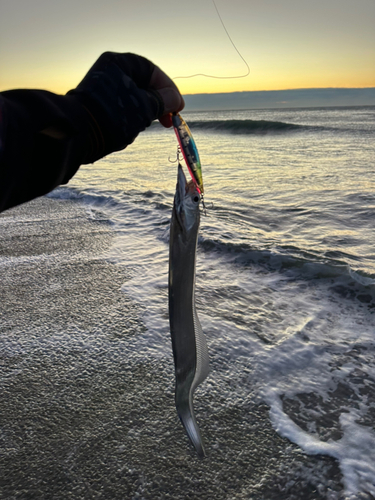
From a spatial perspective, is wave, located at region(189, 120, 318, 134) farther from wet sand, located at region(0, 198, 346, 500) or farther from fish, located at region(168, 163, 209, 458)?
fish, located at region(168, 163, 209, 458)

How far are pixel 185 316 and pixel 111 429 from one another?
1.33 m

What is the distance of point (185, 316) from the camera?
1.41m

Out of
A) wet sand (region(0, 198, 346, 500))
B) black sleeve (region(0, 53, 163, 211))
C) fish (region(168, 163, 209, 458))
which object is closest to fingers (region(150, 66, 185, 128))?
black sleeve (region(0, 53, 163, 211))

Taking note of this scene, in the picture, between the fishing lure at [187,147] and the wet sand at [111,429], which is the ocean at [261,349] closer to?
the wet sand at [111,429]

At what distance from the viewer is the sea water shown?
2541mm

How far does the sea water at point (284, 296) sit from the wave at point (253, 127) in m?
23.0

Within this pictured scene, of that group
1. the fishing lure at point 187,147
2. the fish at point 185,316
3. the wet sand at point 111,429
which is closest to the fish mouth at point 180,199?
the fish at point 185,316

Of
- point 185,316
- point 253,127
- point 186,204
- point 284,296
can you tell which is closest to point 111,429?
point 185,316

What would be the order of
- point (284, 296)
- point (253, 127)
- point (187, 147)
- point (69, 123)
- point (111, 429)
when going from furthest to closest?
point (253, 127) → point (284, 296) → point (111, 429) → point (187, 147) → point (69, 123)

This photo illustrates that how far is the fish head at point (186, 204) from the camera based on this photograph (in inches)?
52.8

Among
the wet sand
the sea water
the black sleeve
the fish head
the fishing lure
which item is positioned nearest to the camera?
the black sleeve

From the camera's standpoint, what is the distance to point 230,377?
284 cm

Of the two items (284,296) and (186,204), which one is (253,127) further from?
(186,204)

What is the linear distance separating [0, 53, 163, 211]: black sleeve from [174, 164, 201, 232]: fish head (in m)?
0.23
